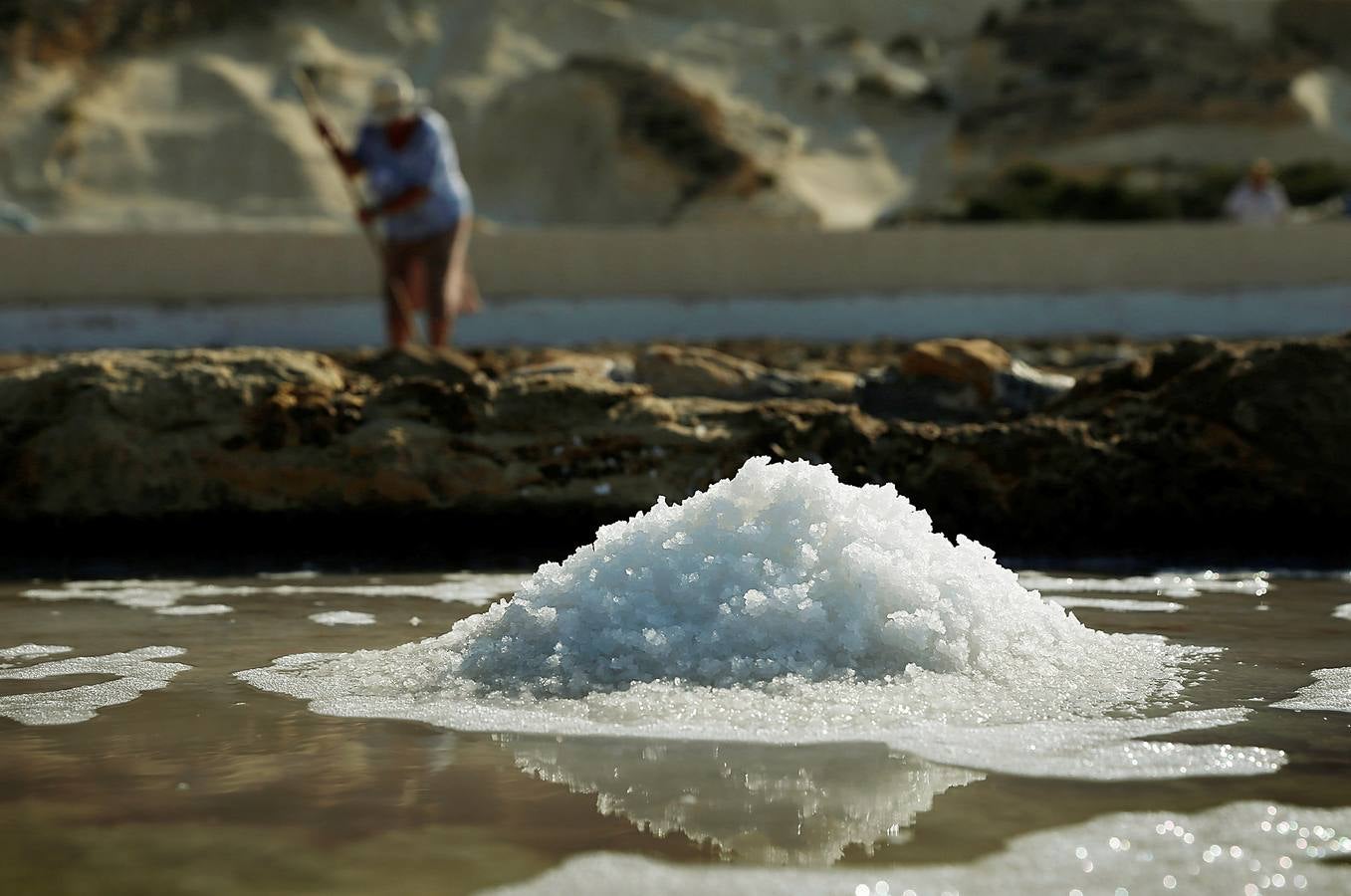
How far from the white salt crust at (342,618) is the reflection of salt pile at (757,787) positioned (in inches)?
62.8

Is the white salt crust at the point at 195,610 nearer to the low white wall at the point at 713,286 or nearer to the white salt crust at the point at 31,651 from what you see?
the white salt crust at the point at 31,651

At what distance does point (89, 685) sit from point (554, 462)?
106 inches

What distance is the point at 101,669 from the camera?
429 cm

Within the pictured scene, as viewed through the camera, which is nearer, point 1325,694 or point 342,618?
point 1325,694

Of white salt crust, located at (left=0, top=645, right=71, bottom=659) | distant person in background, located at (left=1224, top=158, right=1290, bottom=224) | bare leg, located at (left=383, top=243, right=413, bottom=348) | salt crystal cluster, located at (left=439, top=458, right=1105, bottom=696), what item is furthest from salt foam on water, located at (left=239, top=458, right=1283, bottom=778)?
distant person in background, located at (left=1224, top=158, right=1290, bottom=224)

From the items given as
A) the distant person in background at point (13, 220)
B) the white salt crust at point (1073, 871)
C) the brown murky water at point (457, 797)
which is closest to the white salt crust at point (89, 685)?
the brown murky water at point (457, 797)

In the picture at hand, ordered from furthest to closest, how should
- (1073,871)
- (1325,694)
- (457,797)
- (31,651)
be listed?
1. (31,651)
2. (1325,694)
3. (457,797)
4. (1073,871)

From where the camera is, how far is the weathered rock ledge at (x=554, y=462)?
6.51m

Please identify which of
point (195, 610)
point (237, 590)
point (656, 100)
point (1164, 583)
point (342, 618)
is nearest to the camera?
point (342, 618)

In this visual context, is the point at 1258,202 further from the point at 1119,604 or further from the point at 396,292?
the point at 1119,604

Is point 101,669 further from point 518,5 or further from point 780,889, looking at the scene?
point 518,5

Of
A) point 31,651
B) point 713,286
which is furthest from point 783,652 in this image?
point 713,286

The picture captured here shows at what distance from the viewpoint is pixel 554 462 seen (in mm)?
6590

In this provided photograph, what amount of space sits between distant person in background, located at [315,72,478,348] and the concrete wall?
3493 mm
